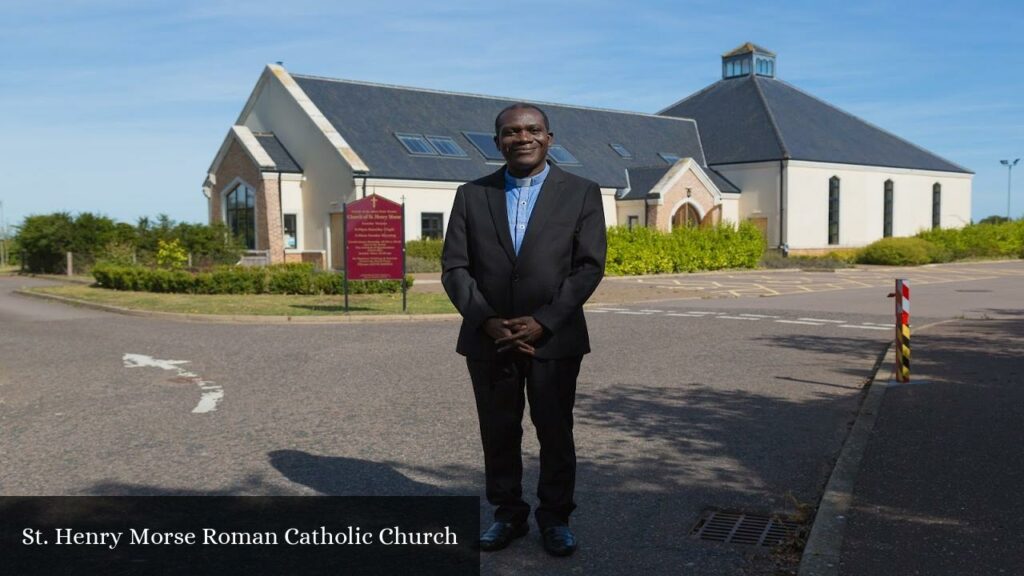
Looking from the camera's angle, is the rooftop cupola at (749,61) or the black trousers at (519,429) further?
the rooftop cupola at (749,61)

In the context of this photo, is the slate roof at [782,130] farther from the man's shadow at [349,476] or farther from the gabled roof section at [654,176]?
the man's shadow at [349,476]

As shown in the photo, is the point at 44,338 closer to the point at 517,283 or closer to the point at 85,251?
the point at 517,283

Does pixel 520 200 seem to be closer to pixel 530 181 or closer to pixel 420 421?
pixel 530 181

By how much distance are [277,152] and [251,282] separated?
14832 millimetres

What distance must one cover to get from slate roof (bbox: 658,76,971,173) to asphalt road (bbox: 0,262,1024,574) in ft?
104

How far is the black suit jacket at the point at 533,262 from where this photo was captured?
4.31m

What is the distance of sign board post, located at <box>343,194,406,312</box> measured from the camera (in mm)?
18141

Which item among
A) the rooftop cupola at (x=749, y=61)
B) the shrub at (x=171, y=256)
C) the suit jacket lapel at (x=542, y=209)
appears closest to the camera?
the suit jacket lapel at (x=542, y=209)

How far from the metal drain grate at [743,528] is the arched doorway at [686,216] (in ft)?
113

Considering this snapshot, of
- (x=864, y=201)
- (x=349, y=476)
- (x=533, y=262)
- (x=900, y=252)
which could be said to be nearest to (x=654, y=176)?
(x=900, y=252)

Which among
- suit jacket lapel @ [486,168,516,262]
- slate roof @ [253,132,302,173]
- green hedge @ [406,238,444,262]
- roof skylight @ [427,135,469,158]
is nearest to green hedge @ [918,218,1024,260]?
roof skylight @ [427,135,469,158]

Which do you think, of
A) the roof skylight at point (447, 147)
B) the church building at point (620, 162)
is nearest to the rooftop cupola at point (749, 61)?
the church building at point (620, 162)

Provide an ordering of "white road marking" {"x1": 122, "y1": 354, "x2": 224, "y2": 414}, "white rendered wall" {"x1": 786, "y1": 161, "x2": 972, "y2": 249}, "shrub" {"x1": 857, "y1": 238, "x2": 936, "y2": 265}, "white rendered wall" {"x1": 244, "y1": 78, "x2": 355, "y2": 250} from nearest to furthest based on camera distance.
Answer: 1. "white road marking" {"x1": 122, "y1": 354, "x2": 224, "y2": 414}
2. "white rendered wall" {"x1": 244, "y1": 78, "x2": 355, "y2": 250}
3. "shrub" {"x1": 857, "y1": 238, "x2": 936, "y2": 265}
4. "white rendered wall" {"x1": 786, "y1": 161, "x2": 972, "y2": 249}
